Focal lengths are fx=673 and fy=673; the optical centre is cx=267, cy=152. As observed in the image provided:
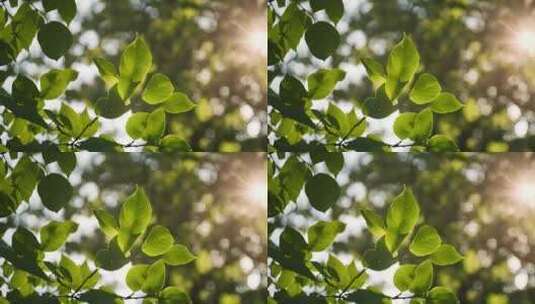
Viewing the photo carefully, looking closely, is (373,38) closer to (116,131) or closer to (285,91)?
(285,91)

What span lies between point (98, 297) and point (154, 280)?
17cm

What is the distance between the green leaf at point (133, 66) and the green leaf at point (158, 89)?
0.03m

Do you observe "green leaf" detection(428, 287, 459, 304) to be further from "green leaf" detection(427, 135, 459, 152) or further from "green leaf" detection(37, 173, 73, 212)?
"green leaf" detection(37, 173, 73, 212)

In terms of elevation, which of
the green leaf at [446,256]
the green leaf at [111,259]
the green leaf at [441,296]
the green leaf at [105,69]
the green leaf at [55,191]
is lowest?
the green leaf at [441,296]

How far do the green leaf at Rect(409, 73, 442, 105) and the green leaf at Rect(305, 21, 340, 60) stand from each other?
0.27 meters

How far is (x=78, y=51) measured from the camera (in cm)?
203

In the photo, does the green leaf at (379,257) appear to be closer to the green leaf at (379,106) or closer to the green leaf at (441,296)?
the green leaf at (441,296)

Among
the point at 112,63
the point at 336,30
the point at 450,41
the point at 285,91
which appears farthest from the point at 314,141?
the point at 112,63

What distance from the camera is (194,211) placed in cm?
199

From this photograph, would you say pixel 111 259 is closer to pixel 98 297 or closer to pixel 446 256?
pixel 98 297

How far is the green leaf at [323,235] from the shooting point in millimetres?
1979

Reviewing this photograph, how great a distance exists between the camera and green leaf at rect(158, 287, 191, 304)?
1.96 meters

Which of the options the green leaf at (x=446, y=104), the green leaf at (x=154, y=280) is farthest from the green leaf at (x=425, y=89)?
the green leaf at (x=154, y=280)

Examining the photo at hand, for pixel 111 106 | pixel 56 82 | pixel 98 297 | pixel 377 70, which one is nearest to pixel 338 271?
pixel 377 70
